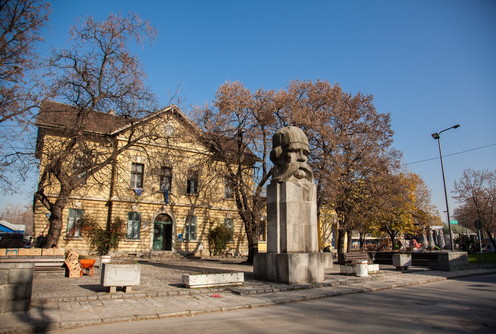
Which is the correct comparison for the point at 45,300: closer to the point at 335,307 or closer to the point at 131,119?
the point at 335,307

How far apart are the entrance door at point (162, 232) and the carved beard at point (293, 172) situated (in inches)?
682

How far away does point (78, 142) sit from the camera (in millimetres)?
16359

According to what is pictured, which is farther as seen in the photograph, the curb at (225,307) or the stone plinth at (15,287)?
the stone plinth at (15,287)

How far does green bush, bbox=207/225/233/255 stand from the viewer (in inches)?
1113

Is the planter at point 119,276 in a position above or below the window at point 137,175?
below

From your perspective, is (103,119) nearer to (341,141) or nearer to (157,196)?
(157,196)

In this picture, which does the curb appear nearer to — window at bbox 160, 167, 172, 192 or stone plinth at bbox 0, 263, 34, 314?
stone plinth at bbox 0, 263, 34, 314

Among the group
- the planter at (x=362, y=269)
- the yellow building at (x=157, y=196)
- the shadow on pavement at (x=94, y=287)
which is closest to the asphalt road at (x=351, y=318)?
the shadow on pavement at (x=94, y=287)

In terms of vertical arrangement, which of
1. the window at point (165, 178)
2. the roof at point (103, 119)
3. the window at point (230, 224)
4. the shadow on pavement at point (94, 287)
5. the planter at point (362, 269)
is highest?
the roof at point (103, 119)

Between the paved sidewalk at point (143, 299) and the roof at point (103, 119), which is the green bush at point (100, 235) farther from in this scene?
the paved sidewalk at point (143, 299)

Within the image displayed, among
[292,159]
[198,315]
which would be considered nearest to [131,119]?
[292,159]

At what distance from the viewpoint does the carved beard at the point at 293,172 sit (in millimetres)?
11758

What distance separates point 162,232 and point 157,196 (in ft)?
9.63

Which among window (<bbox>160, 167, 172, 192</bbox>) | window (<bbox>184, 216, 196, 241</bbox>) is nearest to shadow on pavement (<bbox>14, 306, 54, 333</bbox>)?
window (<bbox>160, 167, 172, 192</bbox>)
